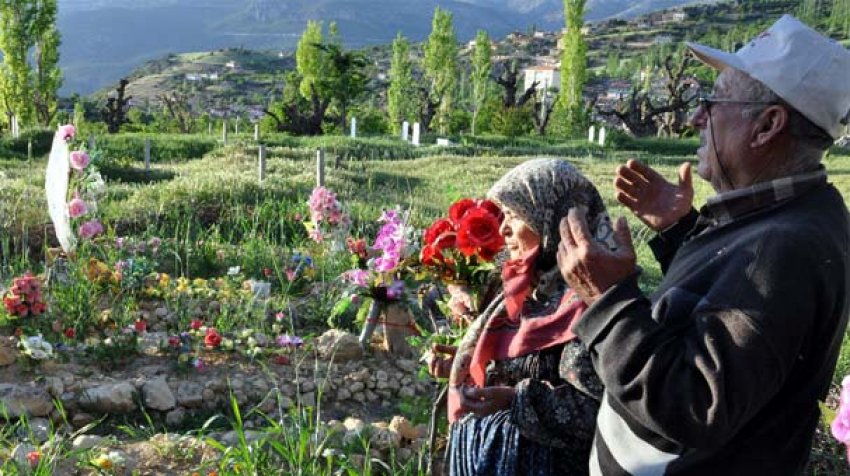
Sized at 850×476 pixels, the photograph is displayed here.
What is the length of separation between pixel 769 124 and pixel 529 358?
2.83 feet

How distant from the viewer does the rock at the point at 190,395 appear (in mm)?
4430

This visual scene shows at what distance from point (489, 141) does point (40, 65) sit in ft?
49.8

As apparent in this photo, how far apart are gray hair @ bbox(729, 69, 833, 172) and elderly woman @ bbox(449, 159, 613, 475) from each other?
1.61ft

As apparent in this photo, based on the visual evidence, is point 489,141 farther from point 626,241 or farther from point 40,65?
point 626,241

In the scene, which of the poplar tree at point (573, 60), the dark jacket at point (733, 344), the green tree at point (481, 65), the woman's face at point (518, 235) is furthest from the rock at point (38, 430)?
the green tree at point (481, 65)

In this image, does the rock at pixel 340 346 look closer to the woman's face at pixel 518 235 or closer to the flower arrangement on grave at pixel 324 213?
the flower arrangement on grave at pixel 324 213

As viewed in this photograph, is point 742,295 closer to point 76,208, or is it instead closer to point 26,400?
point 26,400

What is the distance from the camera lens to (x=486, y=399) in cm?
224

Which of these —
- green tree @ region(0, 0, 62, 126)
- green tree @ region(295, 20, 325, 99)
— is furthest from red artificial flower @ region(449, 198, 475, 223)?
green tree @ region(295, 20, 325, 99)

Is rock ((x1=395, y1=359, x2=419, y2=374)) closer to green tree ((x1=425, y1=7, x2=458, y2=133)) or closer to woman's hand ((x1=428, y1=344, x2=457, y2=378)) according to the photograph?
woman's hand ((x1=428, y1=344, x2=457, y2=378))

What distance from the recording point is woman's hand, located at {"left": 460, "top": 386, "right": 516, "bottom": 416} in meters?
2.22

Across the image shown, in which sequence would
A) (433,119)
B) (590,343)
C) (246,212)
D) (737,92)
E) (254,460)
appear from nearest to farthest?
(590,343)
(737,92)
(254,460)
(246,212)
(433,119)

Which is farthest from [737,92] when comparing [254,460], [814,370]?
[254,460]

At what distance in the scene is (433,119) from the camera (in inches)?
1551
